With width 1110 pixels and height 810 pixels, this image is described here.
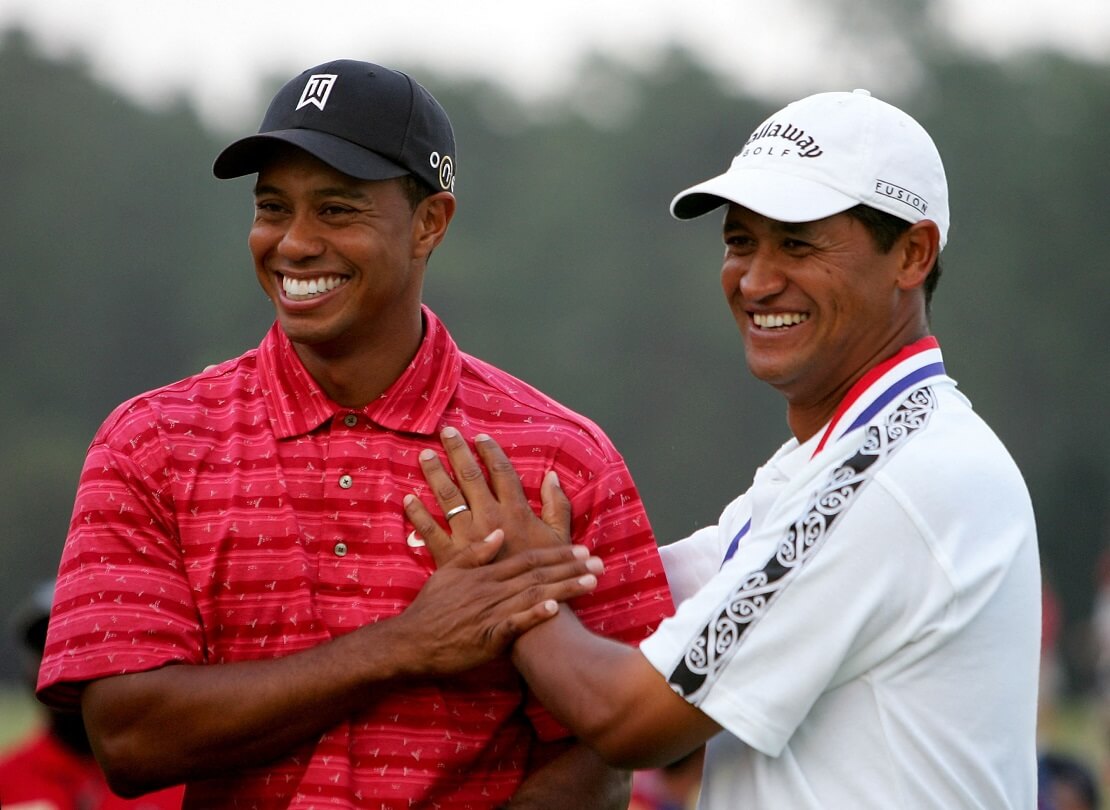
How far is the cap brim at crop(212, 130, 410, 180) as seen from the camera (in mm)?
3805

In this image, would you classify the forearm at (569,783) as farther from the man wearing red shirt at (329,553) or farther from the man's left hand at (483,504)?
the man's left hand at (483,504)

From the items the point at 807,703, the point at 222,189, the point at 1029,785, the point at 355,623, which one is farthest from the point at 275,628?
the point at 222,189

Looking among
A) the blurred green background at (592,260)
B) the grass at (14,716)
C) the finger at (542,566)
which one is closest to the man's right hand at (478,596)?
the finger at (542,566)

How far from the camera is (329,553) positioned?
12.5 feet

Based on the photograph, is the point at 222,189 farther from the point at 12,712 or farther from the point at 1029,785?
the point at 1029,785

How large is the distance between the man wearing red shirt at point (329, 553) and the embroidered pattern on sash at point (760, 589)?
406 millimetres

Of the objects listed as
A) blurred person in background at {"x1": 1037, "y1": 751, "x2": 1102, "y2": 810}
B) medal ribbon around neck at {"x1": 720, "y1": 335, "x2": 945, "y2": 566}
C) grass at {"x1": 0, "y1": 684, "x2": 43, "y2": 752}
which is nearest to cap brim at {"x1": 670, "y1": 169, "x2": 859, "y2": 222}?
medal ribbon around neck at {"x1": 720, "y1": 335, "x2": 945, "y2": 566}

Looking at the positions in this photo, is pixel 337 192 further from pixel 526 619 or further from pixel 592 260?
pixel 592 260

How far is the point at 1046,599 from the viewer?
20.5 metres

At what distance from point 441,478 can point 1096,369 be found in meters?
42.7

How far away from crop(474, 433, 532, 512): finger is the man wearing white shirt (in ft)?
0.12

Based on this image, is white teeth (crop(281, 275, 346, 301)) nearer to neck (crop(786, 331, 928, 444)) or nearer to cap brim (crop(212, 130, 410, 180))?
cap brim (crop(212, 130, 410, 180))

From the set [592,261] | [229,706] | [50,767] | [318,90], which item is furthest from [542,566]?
[592,261]

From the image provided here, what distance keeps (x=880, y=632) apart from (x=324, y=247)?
1.43m
